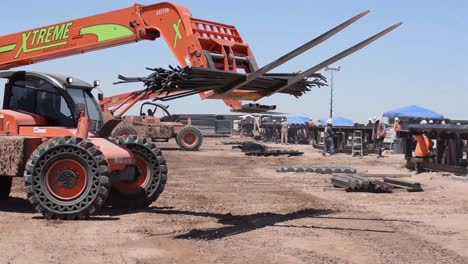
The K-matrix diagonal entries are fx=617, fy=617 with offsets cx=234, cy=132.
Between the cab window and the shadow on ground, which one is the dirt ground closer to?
the shadow on ground

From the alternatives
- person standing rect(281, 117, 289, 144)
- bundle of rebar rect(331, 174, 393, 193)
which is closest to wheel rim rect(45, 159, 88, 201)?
bundle of rebar rect(331, 174, 393, 193)

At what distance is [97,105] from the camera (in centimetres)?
1026

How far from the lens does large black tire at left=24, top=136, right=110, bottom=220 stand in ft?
27.2

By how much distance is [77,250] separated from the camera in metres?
6.48

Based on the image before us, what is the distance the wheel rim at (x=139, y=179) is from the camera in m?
9.77

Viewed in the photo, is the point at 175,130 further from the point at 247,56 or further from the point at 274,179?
the point at 247,56

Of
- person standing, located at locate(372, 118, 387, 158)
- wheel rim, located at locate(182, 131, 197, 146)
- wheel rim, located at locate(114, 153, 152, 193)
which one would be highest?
person standing, located at locate(372, 118, 387, 158)

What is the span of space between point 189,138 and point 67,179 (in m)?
20.1

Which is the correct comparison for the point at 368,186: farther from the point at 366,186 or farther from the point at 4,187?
the point at 4,187

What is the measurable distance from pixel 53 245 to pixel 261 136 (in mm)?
40752

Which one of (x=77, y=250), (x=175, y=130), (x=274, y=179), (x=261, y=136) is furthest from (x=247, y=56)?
(x=261, y=136)

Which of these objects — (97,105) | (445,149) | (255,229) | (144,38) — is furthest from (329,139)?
(255,229)

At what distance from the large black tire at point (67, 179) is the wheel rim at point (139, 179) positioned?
4.44ft

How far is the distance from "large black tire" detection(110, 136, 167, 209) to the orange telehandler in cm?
2
